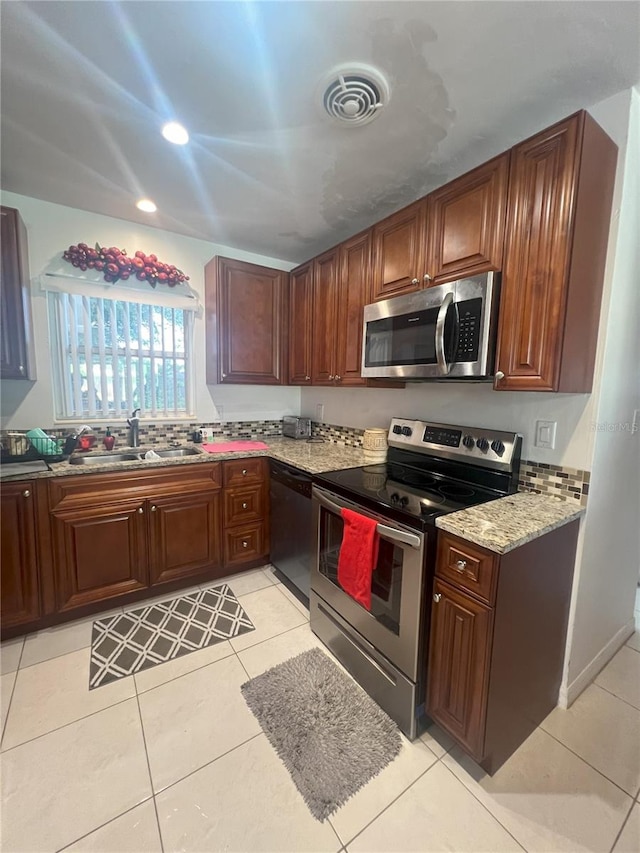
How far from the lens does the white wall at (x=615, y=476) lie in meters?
1.40

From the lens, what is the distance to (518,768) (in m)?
1.32

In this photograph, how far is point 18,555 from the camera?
72.5 inches

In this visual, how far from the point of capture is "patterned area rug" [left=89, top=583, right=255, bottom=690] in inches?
70.1

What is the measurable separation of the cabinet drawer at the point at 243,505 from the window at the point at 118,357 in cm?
86

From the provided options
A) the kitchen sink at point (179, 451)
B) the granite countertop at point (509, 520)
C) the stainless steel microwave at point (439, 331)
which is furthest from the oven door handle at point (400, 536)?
the kitchen sink at point (179, 451)

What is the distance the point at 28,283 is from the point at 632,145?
3.18 meters

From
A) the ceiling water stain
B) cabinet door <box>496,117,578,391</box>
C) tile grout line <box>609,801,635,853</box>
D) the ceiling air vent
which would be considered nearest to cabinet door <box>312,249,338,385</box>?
the ceiling water stain

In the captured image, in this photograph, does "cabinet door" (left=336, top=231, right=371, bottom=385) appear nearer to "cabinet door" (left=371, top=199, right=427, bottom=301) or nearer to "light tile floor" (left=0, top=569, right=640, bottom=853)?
"cabinet door" (left=371, top=199, right=427, bottom=301)

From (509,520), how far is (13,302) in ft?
8.87

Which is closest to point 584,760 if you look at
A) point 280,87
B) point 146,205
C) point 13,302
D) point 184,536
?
point 184,536

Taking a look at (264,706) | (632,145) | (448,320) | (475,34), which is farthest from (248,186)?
(264,706)

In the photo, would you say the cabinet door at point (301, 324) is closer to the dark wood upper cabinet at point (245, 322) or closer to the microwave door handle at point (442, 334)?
the dark wood upper cabinet at point (245, 322)

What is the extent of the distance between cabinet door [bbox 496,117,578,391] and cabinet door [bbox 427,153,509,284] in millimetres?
50

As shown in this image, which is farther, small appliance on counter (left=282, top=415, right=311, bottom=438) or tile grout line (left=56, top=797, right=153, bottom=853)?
small appliance on counter (left=282, top=415, right=311, bottom=438)
